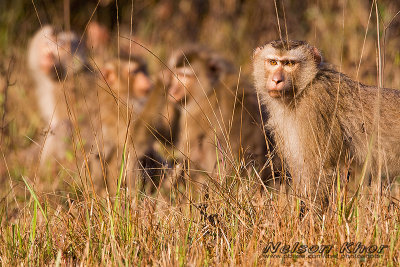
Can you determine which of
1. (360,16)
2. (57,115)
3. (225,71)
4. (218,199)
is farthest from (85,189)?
(360,16)

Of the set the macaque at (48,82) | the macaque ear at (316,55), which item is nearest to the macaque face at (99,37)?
the macaque at (48,82)

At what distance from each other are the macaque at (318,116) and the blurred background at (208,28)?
11.2 feet

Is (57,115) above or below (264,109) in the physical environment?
below

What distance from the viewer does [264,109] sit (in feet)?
16.4

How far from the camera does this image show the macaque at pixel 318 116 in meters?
4.32

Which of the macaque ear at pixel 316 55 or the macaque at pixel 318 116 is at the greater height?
the macaque ear at pixel 316 55

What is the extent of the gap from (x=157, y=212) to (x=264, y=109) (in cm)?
154

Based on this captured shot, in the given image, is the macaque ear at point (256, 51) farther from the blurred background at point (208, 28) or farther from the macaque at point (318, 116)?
the blurred background at point (208, 28)

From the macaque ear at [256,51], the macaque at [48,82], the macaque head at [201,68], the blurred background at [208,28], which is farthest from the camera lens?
the blurred background at [208,28]

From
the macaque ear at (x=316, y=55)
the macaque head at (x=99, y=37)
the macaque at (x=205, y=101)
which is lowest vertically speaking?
the macaque at (x=205, y=101)

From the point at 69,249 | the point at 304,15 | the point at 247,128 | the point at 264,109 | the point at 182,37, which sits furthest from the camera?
the point at 182,37

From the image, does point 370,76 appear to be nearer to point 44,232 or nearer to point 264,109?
point 264,109

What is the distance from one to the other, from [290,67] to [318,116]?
0.40 metres

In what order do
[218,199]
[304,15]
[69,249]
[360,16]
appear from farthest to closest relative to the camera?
1. [304,15]
2. [360,16]
3. [218,199]
4. [69,249]
